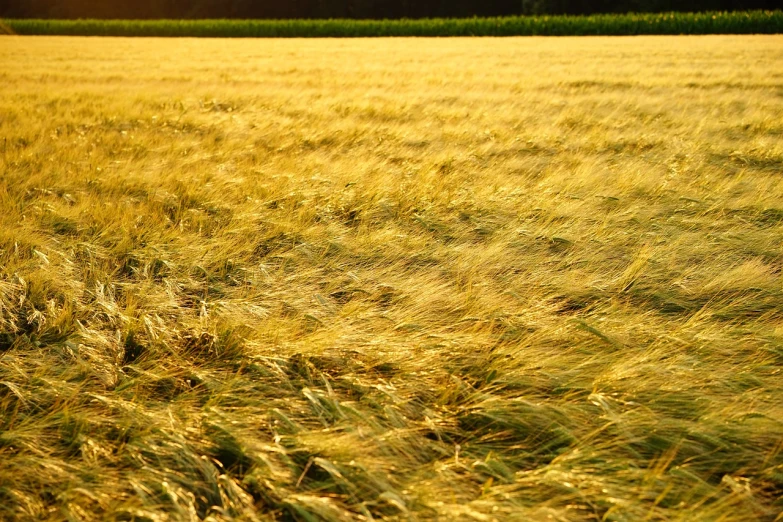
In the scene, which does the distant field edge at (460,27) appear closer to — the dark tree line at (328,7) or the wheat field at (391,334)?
the dark tree line at (328,7)

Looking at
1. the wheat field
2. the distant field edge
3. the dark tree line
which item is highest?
the dark tree line

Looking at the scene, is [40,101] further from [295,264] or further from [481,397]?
[481,397]

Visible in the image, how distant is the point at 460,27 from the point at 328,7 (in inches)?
896

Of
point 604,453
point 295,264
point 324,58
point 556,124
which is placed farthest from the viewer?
point 324,58

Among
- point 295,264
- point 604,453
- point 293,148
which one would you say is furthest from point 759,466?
point 293,148

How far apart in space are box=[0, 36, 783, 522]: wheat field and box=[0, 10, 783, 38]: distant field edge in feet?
91.5

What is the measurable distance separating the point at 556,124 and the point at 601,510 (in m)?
5.29

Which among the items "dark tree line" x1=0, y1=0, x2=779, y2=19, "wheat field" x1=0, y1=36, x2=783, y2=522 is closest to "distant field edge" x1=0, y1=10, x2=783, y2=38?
"dark tree line" x1=0, y1=0, x2=779, y2=19

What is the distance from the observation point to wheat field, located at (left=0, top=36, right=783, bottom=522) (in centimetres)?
132

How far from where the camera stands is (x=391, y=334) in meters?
1.93

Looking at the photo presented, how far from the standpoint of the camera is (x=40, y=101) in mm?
7398

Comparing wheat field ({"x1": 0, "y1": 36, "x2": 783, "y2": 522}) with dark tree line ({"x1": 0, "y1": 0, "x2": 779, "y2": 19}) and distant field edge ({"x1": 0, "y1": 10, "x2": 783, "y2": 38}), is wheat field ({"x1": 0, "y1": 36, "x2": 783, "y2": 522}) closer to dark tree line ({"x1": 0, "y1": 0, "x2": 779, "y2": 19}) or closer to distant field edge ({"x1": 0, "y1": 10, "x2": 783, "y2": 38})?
distant field edge ({"x1": 0, "y1": 10, "x2": 783, "y2": 38})

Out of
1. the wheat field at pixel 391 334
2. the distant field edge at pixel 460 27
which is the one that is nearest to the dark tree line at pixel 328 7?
the distant field edge at pixel 460 27

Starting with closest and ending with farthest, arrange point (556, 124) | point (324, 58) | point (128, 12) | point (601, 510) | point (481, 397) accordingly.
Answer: point (601, 510), point (481, 397), point (556, 124), point (324, 58), point (128, 12)
